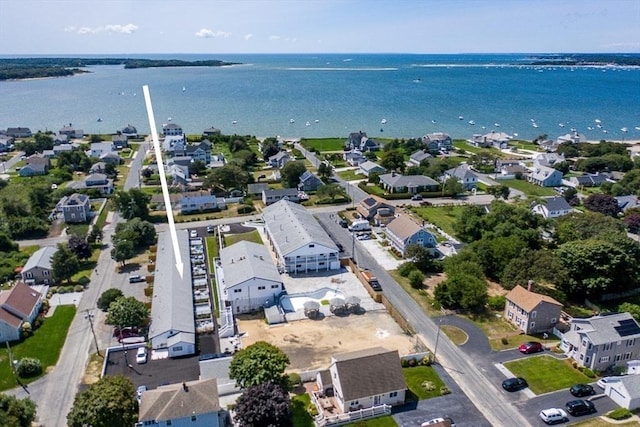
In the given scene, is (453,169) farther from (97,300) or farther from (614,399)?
(97,300)

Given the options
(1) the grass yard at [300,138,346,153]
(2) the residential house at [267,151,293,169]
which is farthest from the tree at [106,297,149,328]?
(1) the grass yard at [300,138,346,153]

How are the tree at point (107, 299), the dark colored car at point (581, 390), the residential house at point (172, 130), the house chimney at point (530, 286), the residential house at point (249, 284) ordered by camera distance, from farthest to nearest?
the residential house at point (172, 130) < the residential house at point (249, 284) < the tree at point (107, 299) < the house chimney at point (530, 286) < the dark colored car at point (581, 390)

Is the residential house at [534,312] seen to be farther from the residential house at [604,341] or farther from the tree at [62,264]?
the tree at [62,264]

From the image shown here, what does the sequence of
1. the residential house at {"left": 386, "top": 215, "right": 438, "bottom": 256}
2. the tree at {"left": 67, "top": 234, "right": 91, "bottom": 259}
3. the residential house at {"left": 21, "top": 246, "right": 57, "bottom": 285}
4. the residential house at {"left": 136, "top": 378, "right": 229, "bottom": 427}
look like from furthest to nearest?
1. the residential house at {"left": 386, "top": 215, "right": 438, "bottom": 256}
2. the tree at {"left": 67, "top": 234, "right": 91, "bottom": 259}
3. the residential house at {"left": 21, "top": 246, "right": 57, "bottom": 285}
4. the residential house at {"left": 136, "top": 378, "right": 229, "bottom": 427}

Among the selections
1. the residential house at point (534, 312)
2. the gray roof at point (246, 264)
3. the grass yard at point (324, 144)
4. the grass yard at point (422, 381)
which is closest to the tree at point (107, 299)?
the gray roof at point (246, 264)

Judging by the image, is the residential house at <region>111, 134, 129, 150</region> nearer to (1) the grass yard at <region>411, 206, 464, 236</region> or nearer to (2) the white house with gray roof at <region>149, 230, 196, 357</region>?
(2) the white house with gray roof at <region>149, 230, 196, 357</region>

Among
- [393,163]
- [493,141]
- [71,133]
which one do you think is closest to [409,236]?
[393,163]
